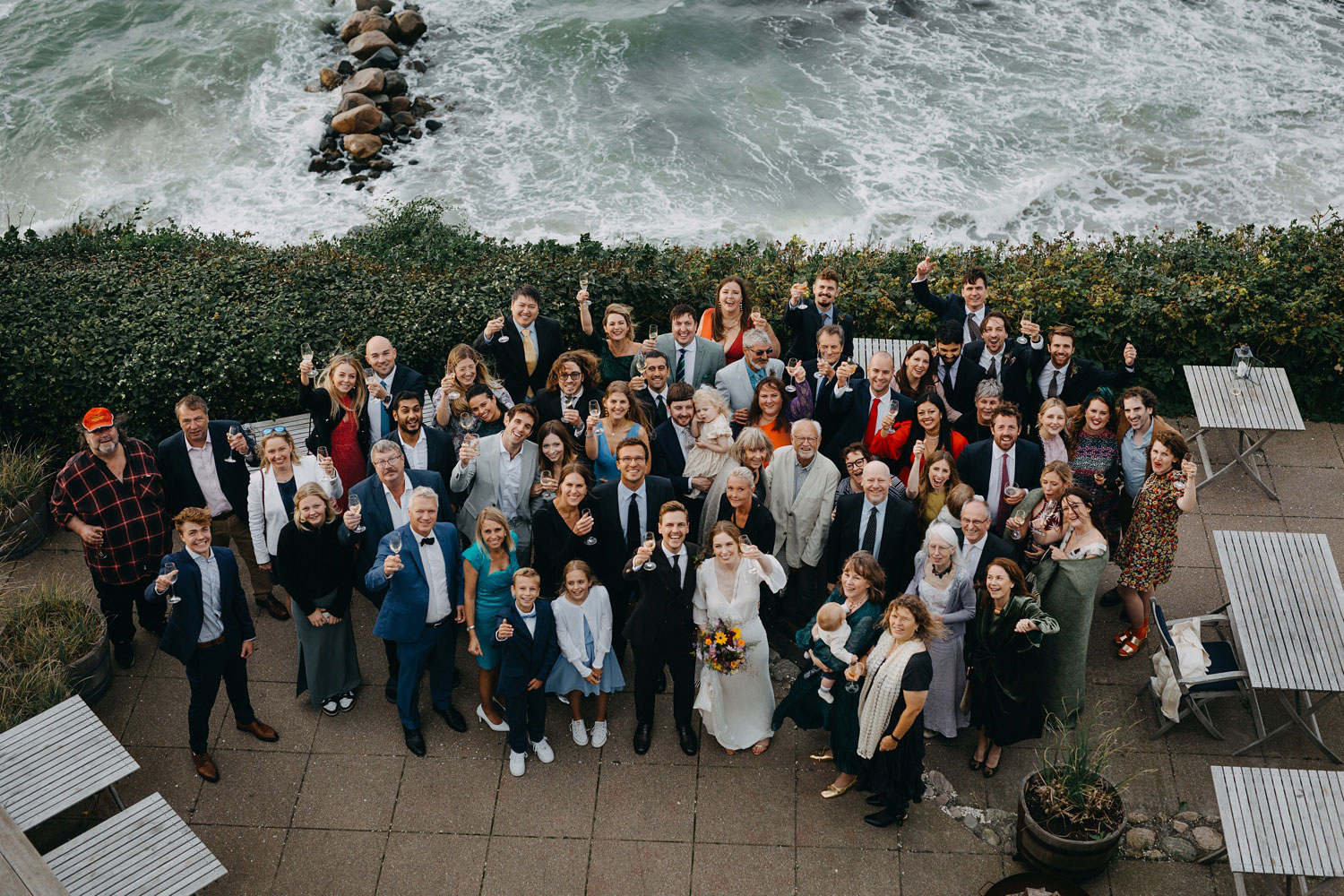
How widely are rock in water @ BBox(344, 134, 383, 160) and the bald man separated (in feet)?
45.3

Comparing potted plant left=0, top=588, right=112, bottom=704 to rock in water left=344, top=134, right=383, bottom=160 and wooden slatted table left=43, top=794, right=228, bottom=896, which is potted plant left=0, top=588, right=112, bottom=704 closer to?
wooden slatted table left=43, top=794, right=228, bottom=896

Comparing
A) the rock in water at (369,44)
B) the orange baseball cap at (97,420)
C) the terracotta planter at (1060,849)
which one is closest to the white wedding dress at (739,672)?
the terracotta planter at (1060,849)

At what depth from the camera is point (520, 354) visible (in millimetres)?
10039

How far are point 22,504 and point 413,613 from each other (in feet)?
15.4

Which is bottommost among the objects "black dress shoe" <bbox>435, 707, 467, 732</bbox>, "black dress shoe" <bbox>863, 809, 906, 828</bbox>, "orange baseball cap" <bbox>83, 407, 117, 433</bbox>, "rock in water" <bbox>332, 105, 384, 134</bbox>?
"rock in water" <bbox>332, 105, 384, 134</bbox>

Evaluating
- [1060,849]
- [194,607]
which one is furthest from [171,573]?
[1060,849]

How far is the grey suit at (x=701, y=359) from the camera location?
9859 mm

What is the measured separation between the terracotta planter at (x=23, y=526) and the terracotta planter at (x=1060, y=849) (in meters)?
8.62

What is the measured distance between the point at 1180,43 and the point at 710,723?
880 inches

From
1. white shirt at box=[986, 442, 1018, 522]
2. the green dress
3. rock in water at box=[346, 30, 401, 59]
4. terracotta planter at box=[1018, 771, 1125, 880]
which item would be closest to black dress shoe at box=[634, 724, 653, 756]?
the green dress

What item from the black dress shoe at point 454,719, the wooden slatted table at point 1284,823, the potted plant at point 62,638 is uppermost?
the potted plant at point 62,638

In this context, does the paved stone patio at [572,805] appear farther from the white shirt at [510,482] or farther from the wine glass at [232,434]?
the wine glass at [232,434]

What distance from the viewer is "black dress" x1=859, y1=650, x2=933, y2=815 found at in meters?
7.38

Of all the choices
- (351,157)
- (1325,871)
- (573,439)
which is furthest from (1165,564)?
(351,157)
